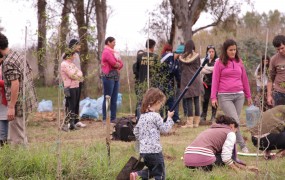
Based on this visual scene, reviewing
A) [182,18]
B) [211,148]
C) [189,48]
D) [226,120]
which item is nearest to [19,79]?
[211,148]

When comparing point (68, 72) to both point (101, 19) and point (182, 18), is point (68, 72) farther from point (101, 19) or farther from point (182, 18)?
point (101, 19)

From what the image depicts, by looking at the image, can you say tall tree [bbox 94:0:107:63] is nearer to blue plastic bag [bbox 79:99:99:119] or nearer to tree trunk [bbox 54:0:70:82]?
blue plastic bag [bbox 79:99:99:119]

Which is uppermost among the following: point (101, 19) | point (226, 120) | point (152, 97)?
point (101, 19)

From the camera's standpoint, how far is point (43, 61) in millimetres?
5672

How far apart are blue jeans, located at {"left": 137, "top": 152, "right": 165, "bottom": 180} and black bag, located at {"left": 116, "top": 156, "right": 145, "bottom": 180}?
7 centimetres

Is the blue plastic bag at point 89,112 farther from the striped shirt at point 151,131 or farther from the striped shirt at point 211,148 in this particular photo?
the striped shirt at point 151,131

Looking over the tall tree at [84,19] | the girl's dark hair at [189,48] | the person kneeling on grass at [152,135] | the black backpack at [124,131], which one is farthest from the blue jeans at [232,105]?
the tall tree at [84,19]

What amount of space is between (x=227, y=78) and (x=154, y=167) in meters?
2.52

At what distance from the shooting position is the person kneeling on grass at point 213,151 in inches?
243

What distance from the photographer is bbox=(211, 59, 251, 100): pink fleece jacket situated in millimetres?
7514

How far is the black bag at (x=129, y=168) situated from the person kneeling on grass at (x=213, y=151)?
848mm

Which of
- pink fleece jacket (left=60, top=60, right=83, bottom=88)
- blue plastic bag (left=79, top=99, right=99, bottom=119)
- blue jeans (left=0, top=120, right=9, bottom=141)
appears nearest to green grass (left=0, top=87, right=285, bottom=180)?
blue jeans (left=0, top=120, right=9, bottom=141)

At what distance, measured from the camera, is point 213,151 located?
6297 millimetres

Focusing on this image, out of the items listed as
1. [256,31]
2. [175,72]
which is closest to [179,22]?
[175,72]
